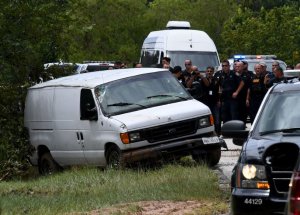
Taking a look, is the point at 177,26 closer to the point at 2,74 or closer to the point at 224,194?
the point at 2,74

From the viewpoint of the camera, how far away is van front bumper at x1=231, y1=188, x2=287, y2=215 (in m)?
8.33

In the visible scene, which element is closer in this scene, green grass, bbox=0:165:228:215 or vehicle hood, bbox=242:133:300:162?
vehicle hood, bbox=242:133:300:162

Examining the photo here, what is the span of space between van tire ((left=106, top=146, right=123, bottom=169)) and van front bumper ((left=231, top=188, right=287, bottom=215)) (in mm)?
6612

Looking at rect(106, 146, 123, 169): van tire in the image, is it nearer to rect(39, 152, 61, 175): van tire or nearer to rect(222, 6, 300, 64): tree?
rect(39, 152, 61, 175): van tire

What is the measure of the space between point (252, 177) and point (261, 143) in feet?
1.79

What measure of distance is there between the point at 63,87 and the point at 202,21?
134ft

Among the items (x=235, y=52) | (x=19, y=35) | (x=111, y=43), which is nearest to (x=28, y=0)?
(x=19, y=35)

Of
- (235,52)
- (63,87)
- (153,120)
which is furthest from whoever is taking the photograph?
(235,52)

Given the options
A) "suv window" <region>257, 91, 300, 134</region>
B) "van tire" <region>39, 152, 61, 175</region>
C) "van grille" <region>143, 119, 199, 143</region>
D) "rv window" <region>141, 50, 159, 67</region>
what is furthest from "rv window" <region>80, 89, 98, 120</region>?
"rv window" <region>141, 50, 159, 67</region>

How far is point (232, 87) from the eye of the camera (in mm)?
19969

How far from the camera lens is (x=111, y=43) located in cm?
5491

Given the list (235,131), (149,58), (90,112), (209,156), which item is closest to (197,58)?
(149,58)

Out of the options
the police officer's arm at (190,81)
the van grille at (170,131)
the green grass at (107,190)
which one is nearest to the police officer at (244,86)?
the police officer's arm at (190,81)

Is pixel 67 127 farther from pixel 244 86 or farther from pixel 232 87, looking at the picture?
pixel 244 86
